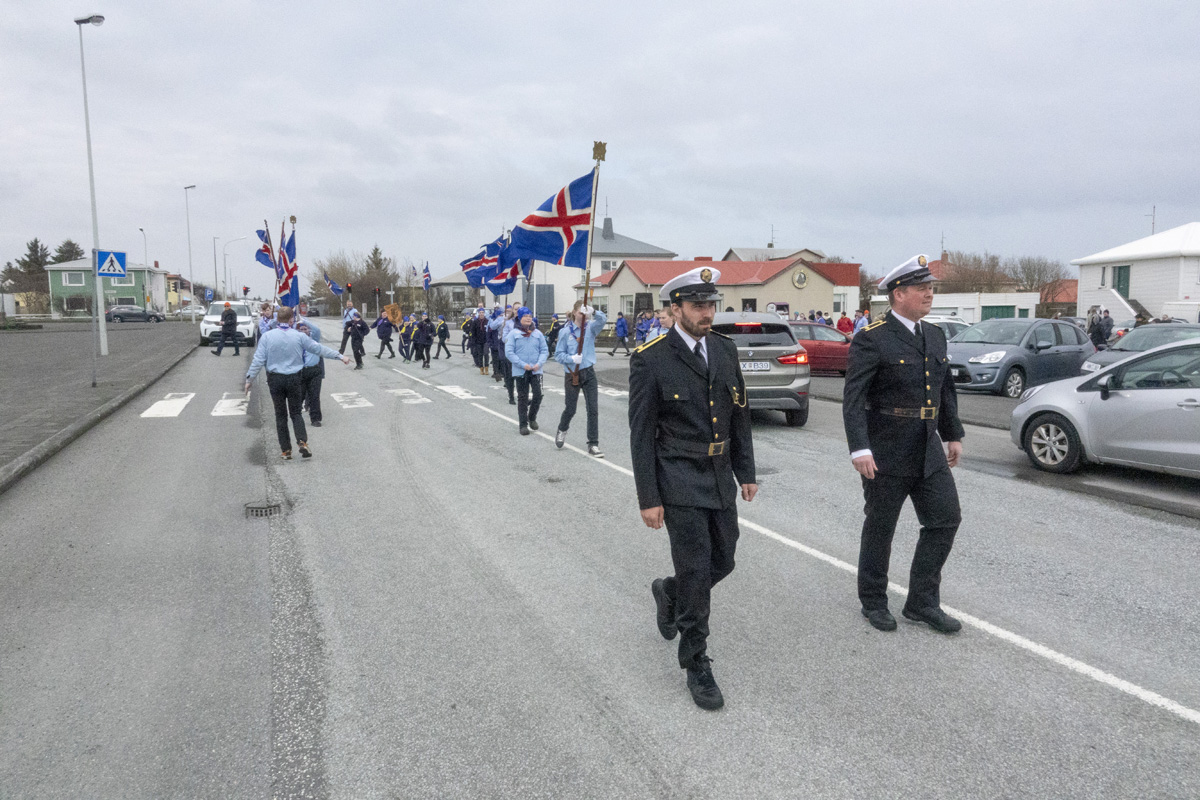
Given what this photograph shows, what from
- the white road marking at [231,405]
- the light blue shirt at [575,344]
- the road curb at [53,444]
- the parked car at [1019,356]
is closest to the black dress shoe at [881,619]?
the light blue shirt at [575,344]

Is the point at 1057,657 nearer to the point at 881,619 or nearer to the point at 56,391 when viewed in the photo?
the point at 881,619

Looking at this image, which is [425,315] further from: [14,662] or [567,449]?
[14,662]

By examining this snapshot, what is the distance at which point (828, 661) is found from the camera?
4004 mm

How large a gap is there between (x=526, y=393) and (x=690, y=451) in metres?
7.79

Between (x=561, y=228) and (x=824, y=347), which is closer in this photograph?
(x=561, y=228)

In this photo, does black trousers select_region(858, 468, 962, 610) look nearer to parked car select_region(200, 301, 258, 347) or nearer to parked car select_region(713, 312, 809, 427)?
parked car select_region(713, 312, 809, 427)

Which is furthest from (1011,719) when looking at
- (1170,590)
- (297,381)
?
(297,381)

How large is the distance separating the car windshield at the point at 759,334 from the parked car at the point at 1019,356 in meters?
5.82

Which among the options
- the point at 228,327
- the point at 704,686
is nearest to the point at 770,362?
the point at 704,686

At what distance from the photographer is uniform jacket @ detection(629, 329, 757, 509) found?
3.58 m

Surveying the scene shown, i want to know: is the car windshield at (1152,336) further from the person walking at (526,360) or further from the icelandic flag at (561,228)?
the person walking at (526,360)

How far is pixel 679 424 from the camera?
3.63 meters

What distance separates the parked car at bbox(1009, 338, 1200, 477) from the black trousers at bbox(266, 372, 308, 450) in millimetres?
8213

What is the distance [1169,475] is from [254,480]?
9.53 meters
